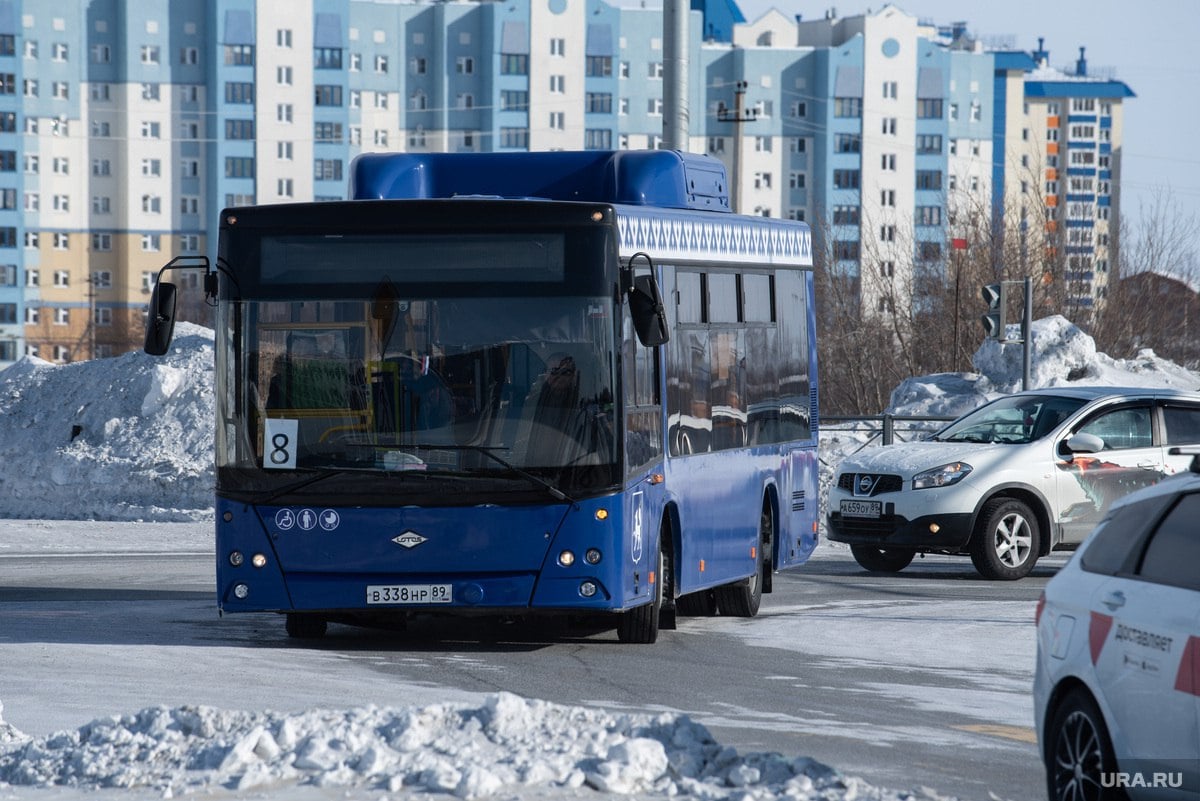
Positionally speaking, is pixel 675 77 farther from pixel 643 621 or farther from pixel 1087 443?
pixel 643 621

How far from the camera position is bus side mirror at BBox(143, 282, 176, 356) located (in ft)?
38.9

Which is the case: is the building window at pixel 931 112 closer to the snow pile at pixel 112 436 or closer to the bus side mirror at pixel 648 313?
the snow pile at pixel 112 436

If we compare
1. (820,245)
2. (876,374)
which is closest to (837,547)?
(876,374)

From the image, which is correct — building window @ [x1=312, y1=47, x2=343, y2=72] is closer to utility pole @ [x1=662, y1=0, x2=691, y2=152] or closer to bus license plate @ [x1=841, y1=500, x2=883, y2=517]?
utility pole @ [x1=662, y1=0, x2=691, y2=152]

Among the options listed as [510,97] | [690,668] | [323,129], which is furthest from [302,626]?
[510,97]

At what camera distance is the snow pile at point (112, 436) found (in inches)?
1160

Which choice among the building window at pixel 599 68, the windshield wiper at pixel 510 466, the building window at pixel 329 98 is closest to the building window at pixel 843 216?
the building window at pixel 599 68

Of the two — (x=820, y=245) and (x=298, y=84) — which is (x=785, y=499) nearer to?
(x=820, y=245)

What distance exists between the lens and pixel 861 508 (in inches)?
722

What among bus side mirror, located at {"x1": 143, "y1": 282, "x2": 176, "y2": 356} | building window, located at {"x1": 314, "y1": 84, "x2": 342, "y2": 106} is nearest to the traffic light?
bus side mirror, located at {"x1": 143, "y1": 282, "x2": 176, "y2": 356}

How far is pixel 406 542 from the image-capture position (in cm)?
1196

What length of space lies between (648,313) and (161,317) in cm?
294

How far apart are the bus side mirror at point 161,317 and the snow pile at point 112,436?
52.5ft

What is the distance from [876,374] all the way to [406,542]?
38.4 metres
